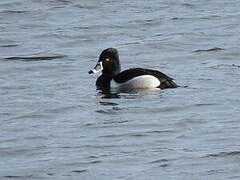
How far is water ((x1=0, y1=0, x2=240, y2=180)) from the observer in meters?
12.5

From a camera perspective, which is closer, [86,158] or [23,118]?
[86,158]

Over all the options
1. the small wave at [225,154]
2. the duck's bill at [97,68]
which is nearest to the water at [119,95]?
the small wave at [225,154]

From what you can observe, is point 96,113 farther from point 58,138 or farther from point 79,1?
point 79,1

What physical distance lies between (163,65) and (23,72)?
2333 mm

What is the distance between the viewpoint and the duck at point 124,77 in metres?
17.8

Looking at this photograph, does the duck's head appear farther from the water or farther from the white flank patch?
the white flank patch

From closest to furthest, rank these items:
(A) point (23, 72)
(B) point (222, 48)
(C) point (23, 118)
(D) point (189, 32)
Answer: (C) point (23, 118) < (A) point (23, 72) < (B) point (222, 48) < (D) point (189, 32)

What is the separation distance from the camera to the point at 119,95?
57.7ft

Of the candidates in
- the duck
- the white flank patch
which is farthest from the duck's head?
the white flank patch

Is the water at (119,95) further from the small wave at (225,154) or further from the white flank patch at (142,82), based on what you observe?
the white flank patch at (142,82)

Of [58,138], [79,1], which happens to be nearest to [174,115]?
[58,138]

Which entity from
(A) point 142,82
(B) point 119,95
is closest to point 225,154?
(B) point 119,95

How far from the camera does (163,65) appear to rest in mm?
20141

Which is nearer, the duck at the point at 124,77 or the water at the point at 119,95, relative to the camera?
the water at the point at 119,95
